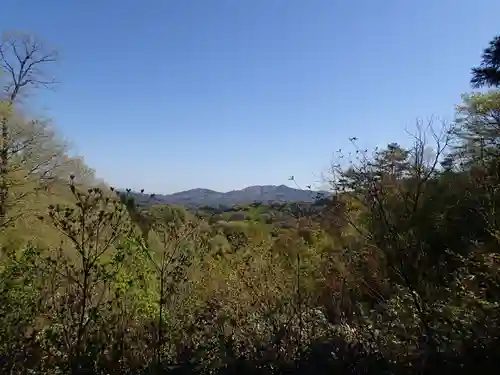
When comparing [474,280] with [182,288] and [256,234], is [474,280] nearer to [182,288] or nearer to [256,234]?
[182,288]

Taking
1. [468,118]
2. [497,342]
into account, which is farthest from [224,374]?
[468,118]

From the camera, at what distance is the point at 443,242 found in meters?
9.89

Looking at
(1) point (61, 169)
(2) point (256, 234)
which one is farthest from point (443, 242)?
(1) point (61, 169)

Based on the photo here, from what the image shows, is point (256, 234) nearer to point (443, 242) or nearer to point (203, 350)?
point (443, 242)

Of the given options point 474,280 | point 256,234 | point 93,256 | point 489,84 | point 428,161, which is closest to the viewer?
point 93,256

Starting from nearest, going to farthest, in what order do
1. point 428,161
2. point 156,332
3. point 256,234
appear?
1. point 156,332
2. point 428,161
3. point 256,234

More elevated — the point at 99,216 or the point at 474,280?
the point at 99,216

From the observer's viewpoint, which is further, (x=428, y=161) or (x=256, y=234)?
(x=256, y=234)

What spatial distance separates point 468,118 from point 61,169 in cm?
1630

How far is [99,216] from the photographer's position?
3.80m

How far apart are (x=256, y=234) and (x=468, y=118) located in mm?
12109

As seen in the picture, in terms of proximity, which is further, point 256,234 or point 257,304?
point 256,234

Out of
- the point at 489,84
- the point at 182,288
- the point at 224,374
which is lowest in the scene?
the point at 224,374

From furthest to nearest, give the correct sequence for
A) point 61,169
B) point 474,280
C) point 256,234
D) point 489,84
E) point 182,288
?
point 61,169 < point 256,234 < point 489,84 < point 182,288 < point 474,280
